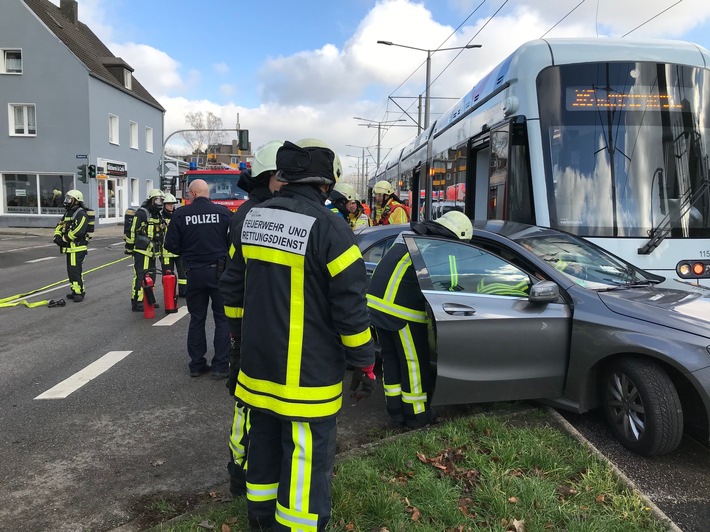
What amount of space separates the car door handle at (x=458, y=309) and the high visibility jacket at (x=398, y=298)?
0.18m

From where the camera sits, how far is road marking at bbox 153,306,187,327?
26.0ft

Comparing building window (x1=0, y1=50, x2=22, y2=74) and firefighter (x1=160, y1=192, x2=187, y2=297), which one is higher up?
A: building window (x1=0, y1=50, x2=22, y2=74)

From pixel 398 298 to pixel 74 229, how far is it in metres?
7.05

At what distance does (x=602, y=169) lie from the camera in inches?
224

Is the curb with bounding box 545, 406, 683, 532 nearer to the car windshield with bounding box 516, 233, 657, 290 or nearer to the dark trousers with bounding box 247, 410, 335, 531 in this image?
the car windshield with bounding box 516, 233, 657, 290

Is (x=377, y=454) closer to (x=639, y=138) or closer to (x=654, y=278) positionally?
(x=654, y=278)

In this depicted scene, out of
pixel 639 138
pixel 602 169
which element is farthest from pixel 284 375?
pixel 639 138

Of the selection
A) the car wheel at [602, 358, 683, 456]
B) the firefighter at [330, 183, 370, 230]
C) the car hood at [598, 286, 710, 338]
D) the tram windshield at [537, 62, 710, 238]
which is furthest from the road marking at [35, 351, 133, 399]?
the tram windshield at [537, 62, 710, 238]

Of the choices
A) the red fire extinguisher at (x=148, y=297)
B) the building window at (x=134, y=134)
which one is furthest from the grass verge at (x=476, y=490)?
the building window at (x=134, y=134)

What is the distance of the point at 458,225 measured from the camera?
432 cm

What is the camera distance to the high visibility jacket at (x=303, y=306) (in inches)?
94.6

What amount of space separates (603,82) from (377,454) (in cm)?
451

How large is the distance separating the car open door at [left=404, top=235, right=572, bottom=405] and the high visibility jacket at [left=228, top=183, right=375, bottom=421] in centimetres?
166

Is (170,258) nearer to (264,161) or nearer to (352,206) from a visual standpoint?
(352,206)
